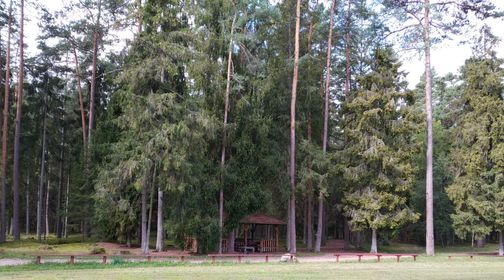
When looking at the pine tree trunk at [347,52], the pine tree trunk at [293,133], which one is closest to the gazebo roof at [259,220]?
the pine tree trunk at [293,133]

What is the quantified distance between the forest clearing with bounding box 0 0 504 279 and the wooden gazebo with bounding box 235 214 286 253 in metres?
0.14

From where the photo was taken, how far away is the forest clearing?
2552cm

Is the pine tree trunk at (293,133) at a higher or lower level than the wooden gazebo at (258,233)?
higher

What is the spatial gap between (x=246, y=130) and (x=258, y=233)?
30.4 feet

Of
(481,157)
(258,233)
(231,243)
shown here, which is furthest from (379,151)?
(231,243)

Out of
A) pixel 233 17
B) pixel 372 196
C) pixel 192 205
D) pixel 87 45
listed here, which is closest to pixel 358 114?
pixel 372 196

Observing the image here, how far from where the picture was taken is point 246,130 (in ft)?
94.9

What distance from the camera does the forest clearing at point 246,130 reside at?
25.5 m

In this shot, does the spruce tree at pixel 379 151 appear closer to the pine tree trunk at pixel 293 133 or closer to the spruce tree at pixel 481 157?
the pine tree trunk at pixel 293 133

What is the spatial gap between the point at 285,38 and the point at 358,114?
23.4 ft

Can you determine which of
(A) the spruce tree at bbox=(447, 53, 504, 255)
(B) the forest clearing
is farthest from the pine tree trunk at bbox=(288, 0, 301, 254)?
(A) the spruce tree at bbox=(447, 53, 504, 255)

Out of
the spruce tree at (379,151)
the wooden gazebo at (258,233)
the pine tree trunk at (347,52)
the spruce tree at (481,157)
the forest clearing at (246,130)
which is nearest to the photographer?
the forest clearing at (246,130)

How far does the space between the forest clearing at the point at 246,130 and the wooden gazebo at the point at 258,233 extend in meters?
0.14

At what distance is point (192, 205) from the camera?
26656 millimetres
